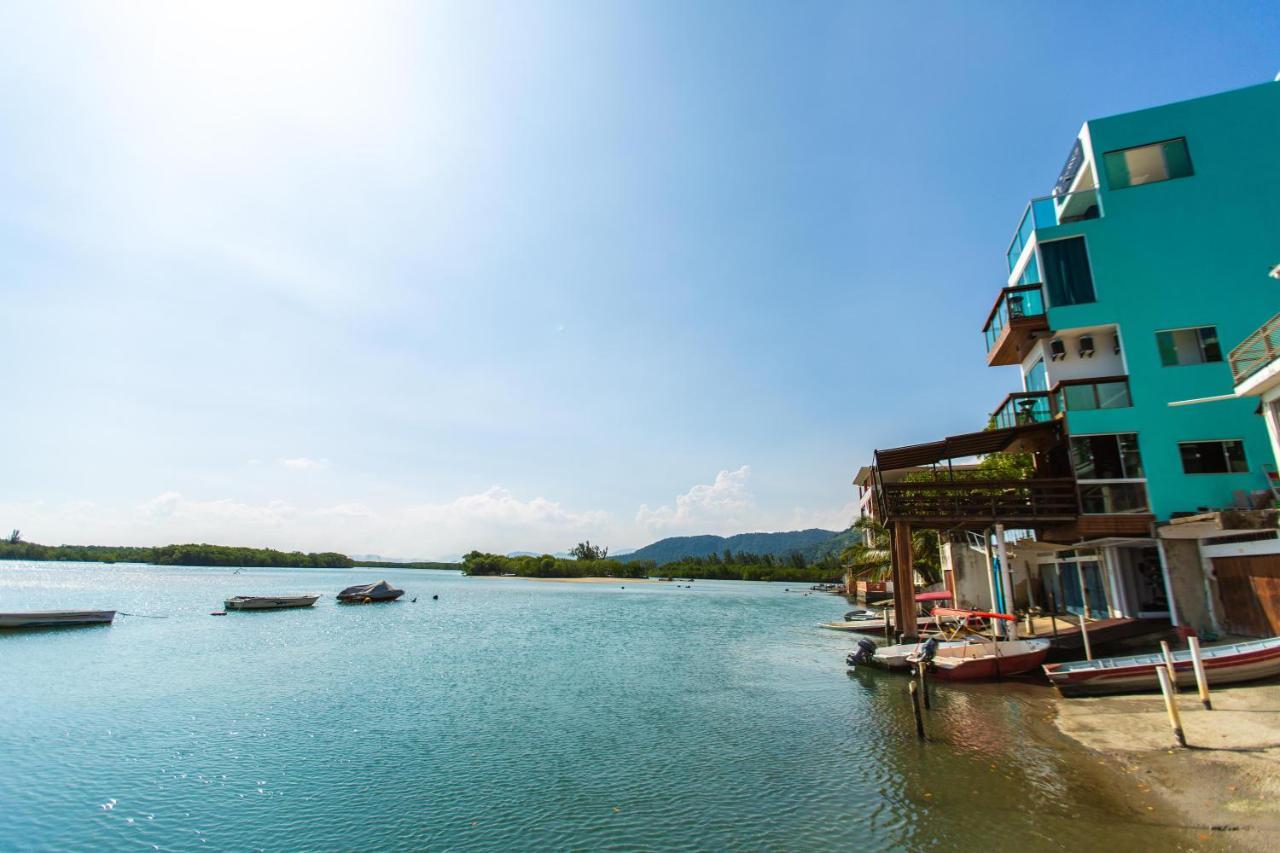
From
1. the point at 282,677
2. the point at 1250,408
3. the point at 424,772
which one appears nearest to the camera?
the point at 424,772

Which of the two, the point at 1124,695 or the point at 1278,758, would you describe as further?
the point at 1124,695

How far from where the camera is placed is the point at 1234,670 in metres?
16.5

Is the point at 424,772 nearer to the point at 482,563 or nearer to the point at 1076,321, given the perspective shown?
the point at 1076,321

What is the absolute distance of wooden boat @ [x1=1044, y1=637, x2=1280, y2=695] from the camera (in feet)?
54.0

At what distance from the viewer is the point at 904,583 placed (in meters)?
26.9

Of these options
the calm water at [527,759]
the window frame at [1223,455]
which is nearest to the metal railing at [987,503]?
the window frame at [1223,455]

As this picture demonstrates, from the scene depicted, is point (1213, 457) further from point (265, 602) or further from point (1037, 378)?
point (265, 602)

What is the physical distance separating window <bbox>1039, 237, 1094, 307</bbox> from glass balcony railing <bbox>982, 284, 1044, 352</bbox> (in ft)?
1.90

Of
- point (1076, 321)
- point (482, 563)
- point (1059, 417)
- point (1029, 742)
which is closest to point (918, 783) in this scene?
point (1029, 742)

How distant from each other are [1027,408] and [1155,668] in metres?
12.5

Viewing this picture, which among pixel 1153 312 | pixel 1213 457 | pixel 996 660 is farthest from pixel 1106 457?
pixel 996 660

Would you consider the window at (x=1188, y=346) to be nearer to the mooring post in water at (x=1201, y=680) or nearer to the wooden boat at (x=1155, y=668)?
the wooden boat at (x=1155, y=668)

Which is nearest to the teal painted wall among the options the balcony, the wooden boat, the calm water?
the balcony

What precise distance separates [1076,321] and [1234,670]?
1467 cm
